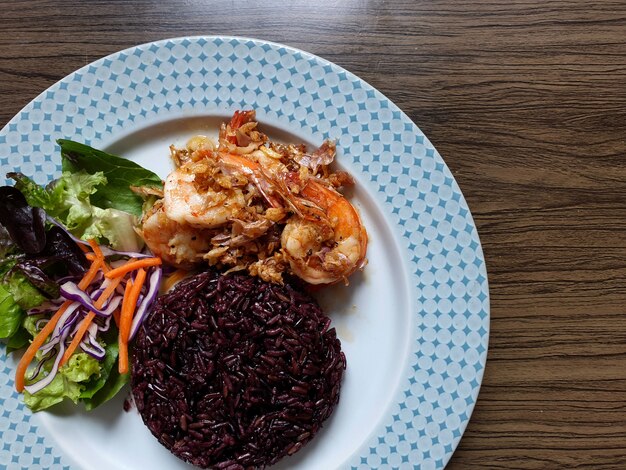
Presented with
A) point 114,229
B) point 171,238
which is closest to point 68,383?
point 114,229

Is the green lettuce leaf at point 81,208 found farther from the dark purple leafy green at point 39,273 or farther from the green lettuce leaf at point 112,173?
the dark purple leafy green at point 39,273

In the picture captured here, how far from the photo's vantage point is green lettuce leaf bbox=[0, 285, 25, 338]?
3469 millimetres

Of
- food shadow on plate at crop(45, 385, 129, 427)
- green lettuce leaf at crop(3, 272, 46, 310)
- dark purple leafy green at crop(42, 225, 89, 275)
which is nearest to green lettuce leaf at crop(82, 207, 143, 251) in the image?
dark purple leafy green at crop(42, 225, 89, 275)

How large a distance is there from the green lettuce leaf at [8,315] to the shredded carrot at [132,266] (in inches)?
24.2

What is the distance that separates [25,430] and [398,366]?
2.41 meters

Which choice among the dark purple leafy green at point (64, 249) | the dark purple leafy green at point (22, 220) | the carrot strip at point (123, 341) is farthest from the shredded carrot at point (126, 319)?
the dark purple leafy green at point (22, 220)

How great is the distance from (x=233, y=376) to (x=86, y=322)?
38.6 inches

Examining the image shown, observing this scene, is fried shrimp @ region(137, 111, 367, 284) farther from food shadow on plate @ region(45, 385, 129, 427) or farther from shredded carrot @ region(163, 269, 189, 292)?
food shadow on plate @ region(45, 385, 129, 427)

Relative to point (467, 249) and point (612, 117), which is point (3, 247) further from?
point (612, 117)

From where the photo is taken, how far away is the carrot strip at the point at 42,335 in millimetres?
3445

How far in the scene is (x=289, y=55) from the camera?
359 cm

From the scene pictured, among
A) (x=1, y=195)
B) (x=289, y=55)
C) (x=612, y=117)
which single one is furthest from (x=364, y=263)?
(x=1, y=195)

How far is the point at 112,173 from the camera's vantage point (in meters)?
3.64

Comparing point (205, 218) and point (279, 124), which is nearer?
point (205, 218)
